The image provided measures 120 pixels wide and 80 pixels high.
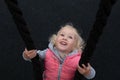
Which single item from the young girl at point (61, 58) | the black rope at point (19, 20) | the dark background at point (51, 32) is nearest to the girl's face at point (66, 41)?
the young girl at point (61, 58)

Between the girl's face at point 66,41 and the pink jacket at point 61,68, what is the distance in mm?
28

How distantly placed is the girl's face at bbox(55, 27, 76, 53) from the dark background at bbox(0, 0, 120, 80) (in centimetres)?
68

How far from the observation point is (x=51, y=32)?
6.40ft

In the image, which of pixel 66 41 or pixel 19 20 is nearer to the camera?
pixel 19 20

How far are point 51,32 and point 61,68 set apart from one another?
83 cm

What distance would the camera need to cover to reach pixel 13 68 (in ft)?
6.17

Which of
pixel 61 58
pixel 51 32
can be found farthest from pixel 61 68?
pixel 51 32

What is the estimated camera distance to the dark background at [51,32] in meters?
1.88

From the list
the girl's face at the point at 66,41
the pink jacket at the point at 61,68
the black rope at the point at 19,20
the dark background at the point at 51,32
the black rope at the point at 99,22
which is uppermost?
the dark background at the point at 51,32

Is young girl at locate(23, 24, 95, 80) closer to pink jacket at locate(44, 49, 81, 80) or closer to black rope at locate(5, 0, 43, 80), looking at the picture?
pink jacket at locate(44, 49, 81, 80)

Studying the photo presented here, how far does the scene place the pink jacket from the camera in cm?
113

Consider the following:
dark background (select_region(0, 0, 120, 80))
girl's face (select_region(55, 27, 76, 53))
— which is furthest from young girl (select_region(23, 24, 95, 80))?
dark background (select_region(0, 0, 120, 80))

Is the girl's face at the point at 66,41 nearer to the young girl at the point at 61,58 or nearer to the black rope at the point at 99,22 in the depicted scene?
the young girl at the point at 61,58

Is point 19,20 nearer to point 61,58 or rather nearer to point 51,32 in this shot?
point 61,58
